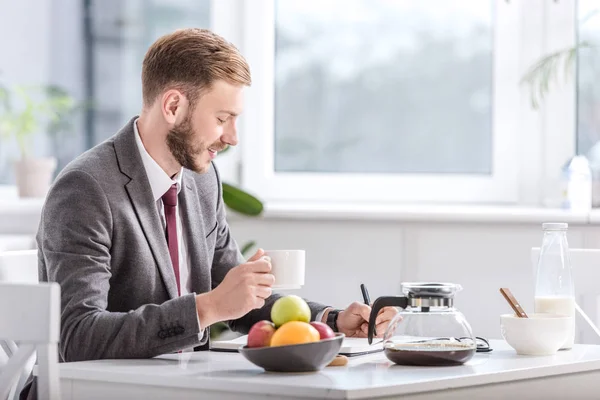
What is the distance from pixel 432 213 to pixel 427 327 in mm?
1459

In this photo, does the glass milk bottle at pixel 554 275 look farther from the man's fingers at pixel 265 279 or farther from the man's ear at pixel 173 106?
the man's ear at pixel 173 106

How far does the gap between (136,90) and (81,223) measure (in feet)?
6.41

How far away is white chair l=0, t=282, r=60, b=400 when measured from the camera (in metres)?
1.41

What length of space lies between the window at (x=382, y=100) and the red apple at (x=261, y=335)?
1.97 m

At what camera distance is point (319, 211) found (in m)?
3.15

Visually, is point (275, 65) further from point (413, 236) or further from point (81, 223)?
point (81, 223)

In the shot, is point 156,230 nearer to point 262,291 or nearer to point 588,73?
point 262,291

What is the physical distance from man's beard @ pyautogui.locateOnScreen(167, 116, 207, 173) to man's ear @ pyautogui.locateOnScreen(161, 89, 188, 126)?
0.01m

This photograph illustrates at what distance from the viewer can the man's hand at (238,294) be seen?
1669 mm

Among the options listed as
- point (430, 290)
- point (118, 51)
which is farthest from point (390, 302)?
point (118, 51)

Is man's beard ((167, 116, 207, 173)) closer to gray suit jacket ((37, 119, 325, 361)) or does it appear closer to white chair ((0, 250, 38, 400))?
gray suit jacket ((37, 119, 325, 361))

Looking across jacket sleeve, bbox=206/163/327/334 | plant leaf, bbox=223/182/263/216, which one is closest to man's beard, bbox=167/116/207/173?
jacket sleeve, bbox=206/163/327/334

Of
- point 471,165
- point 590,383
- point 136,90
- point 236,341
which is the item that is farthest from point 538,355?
point 136,90

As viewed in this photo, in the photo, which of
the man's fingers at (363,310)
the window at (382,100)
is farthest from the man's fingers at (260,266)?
the window at (382,100)
